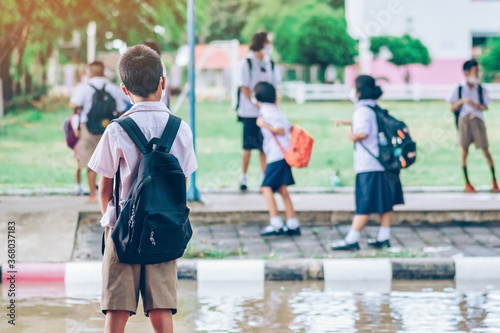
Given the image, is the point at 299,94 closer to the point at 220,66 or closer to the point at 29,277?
the point at 220,66

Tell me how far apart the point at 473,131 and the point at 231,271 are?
4789 mm

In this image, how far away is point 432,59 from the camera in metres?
40.8

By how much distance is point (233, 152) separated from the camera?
57.9 ft

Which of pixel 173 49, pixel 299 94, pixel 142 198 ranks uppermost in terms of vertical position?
pixel 173 49

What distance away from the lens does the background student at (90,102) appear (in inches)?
388

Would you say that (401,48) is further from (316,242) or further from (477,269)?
(477,269)

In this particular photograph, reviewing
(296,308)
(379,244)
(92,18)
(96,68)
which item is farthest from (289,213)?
(92,18)

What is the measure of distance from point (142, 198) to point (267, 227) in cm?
491

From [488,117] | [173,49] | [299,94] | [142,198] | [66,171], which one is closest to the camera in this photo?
[142,198]

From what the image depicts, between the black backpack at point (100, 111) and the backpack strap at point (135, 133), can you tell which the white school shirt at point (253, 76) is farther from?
the backpack strap at point (135, 133)

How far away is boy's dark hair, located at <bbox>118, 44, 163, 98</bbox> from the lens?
14.5 ft

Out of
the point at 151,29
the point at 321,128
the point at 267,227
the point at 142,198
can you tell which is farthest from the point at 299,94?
the point at 142,198

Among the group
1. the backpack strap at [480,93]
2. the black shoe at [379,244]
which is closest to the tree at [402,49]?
the backpack strap at [480,93]

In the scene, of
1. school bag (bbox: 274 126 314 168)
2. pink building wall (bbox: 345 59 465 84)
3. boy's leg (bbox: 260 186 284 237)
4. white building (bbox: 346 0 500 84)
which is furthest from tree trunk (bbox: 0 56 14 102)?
school bag (bbox: 274 126 314 168)
